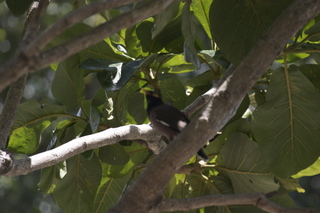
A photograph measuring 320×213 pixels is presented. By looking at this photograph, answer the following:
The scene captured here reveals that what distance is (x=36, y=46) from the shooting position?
1454 millimetres

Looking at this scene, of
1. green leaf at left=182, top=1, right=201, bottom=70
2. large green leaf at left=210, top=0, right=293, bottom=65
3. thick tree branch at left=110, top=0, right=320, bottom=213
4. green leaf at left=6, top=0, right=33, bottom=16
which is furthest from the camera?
green leaf at left=6, top=0, right=33, bottom=16

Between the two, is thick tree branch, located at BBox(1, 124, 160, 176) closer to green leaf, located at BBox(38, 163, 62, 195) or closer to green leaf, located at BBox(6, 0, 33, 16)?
green leaf, located at BBox(38, 163, 62, 195)

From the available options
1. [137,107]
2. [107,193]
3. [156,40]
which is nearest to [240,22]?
[156,40]

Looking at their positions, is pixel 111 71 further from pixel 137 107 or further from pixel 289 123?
pixel 289 123

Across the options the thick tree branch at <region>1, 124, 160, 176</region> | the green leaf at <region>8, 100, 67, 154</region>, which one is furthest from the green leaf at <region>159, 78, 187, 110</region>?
the thick tree branch at <region>1, 124, 160, 176</region>

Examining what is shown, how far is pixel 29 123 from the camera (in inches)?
122

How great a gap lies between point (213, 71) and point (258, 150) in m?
0.52

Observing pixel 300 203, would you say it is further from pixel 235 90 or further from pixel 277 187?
pixel 235 90

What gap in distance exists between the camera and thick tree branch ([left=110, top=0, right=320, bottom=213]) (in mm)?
1757

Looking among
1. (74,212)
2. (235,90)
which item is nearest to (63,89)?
(74,212)

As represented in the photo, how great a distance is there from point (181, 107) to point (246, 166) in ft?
1.72

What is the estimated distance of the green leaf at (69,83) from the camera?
3.04 metres

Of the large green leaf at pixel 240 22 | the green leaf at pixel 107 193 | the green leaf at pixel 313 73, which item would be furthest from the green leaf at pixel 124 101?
the green leaf at pixel 313 73

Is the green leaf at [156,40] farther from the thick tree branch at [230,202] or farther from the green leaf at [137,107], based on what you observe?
the thick tree branch at [230,202]
